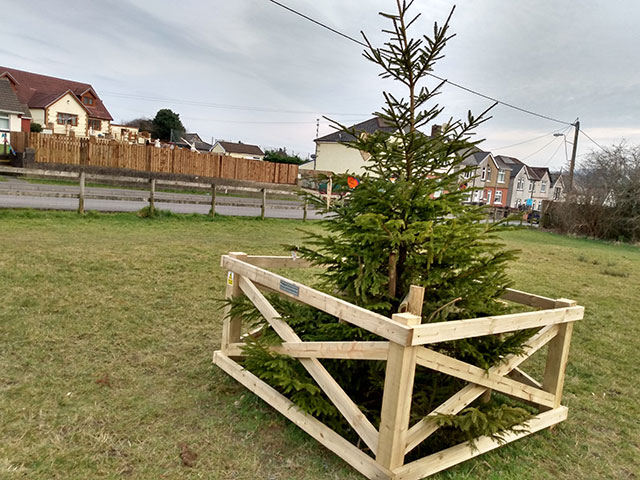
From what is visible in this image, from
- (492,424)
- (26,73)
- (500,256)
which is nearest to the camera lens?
(492,424)

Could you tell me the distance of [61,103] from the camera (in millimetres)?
39406

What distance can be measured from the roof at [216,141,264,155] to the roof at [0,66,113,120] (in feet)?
109

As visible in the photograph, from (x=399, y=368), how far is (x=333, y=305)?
0.66 meters

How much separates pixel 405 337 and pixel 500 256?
3.80ft

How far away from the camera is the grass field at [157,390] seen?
9.43ft

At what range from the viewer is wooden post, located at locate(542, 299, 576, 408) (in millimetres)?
3619

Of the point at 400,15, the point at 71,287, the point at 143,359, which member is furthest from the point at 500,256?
the point at 71,287

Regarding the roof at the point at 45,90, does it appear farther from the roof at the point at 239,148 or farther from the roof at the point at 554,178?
the roof at the point at 554,178

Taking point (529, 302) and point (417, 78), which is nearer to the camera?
point (417, 78)

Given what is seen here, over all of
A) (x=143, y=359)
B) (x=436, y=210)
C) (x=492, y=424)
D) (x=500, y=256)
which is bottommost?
(x=143, y=359)

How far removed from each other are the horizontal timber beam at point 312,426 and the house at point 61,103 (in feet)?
131

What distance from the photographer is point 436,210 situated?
3.21m

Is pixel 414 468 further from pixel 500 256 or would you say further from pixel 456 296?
pixel 500 256

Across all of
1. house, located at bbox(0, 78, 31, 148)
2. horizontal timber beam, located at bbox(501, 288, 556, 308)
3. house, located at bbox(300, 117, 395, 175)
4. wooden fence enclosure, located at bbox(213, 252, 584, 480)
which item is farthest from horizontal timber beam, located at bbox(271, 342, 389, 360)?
house, located at bbox(300, 117, 395, 175)
